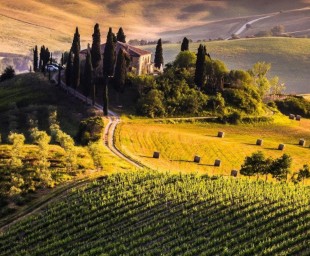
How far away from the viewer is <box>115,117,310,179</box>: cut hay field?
70875 mm

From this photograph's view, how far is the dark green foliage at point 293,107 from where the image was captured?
125 meters

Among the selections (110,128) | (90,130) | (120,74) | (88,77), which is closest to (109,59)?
(120,74)

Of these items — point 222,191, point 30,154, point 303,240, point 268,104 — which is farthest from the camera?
point 268,104

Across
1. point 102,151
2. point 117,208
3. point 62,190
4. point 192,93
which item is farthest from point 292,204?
point 192,93

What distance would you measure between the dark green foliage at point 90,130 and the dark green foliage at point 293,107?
192 feet

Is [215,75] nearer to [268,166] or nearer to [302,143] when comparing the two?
[302,143]

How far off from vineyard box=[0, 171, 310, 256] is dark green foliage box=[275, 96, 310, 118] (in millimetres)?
75778

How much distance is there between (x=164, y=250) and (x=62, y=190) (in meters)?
19.0

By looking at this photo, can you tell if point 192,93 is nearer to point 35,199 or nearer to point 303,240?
point 35,199

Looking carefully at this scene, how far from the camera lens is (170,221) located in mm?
43969

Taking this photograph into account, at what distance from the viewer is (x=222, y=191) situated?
162 ft

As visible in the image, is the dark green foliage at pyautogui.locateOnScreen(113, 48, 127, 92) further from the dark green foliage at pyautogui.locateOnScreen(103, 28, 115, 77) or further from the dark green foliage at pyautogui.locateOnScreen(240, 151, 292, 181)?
the dark green foliage at pyautogui.locateOnScreen(240, 151, 292, 181)

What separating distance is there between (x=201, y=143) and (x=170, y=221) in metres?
37.0

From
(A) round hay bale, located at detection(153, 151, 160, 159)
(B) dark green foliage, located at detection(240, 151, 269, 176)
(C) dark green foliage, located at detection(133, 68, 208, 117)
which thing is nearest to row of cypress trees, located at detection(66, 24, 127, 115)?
(C) dark green foliage, located at detection(133, 68, 208, 117)
